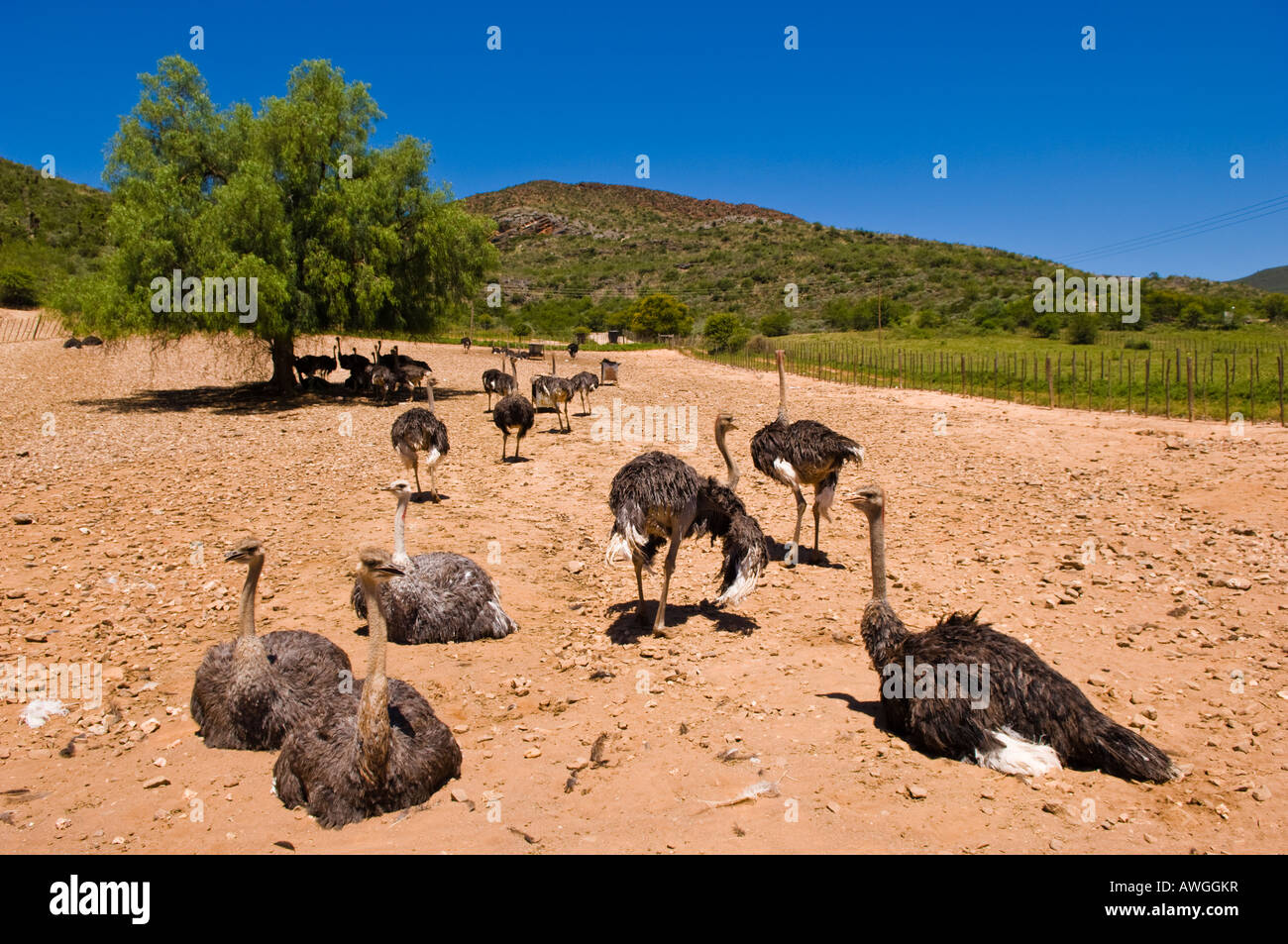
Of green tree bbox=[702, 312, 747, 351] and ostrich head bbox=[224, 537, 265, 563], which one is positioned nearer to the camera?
ostrich head bbox=[224, 537, 265, 563]

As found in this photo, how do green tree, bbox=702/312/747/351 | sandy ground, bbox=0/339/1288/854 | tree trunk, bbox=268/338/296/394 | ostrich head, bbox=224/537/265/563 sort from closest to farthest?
sandy ground, bbox=0/339/1288/854 → ostrich head, bbox=224/537/265/563 → tree trunk, bbox=268/338/296/394 → green tree, bbox=702/312/747/351

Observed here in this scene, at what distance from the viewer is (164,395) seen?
24203 millimetres

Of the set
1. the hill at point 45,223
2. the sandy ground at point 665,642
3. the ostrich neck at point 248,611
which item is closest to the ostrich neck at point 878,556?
the sandy ground at point 665,642

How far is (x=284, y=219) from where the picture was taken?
2208 centimetres

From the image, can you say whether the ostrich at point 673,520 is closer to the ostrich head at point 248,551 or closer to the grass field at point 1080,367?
the ostrich head at point 248,551

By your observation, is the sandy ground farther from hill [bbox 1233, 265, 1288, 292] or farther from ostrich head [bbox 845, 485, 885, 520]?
hill [bbox 1233, 265, 1288, 292]

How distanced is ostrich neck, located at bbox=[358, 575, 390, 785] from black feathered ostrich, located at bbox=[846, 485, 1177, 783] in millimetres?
3110

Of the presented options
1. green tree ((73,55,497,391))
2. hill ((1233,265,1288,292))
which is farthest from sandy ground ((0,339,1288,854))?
hill ((1233,265,1288,292))

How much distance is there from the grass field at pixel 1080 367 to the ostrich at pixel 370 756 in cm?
1899

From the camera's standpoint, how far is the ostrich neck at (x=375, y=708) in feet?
14.7

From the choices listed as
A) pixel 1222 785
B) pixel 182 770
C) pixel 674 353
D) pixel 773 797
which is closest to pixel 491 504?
pixel 182 770

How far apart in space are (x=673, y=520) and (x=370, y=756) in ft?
11.0

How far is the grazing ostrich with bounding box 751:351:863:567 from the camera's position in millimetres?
9162
